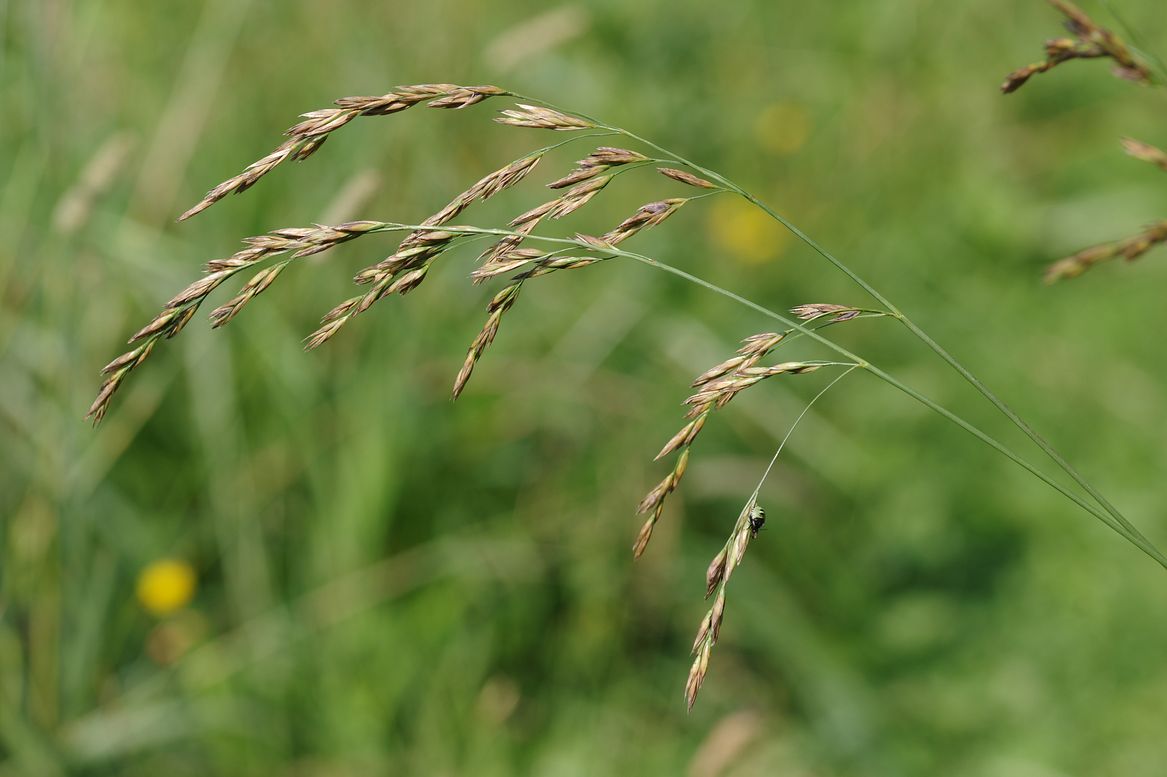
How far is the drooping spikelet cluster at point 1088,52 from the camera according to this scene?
3.15 feet

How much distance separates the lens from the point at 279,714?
2.12 m

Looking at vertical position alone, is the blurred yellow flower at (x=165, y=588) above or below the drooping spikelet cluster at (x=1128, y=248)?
below

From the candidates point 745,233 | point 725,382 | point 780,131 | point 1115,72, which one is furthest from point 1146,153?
point 780,131

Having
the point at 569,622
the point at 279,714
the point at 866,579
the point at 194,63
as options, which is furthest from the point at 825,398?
the point at 194,63

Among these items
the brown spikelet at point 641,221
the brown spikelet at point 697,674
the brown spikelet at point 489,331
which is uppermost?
the brown spikelet at point 641,221

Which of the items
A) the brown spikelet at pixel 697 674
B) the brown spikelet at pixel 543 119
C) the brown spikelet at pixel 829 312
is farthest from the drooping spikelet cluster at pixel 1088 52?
the brown spikelet at pixel 697 674

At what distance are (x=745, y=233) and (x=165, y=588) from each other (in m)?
1.84

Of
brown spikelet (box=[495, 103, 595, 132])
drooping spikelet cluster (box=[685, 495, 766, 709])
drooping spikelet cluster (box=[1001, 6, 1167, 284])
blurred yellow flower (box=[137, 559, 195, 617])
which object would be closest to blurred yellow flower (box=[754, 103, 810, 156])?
A: blurred yellow flower (box=[137, 559, 195, 617])

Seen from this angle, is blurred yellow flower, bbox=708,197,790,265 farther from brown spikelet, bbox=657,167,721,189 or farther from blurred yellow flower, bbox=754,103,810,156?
brown spikelet, bbox=657,167,721,189

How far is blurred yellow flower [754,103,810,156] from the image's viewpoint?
11.8 feet

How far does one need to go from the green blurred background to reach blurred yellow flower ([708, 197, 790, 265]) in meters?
0.02

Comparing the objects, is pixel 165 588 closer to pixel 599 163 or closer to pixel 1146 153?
pixel 599 163

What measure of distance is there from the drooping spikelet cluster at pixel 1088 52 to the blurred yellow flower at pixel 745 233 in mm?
2176

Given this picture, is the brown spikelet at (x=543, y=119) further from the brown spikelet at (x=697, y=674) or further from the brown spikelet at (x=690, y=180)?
the brown spikelet at (x=697, y=674)
